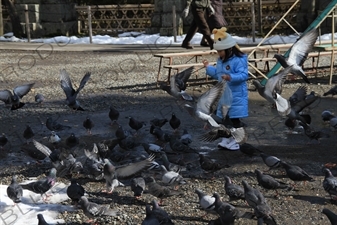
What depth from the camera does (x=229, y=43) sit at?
8180 mm

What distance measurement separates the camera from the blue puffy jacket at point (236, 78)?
27.0 ft

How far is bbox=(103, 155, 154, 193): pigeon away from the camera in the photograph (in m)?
6.83

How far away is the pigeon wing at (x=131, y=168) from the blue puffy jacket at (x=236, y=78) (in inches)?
72.1

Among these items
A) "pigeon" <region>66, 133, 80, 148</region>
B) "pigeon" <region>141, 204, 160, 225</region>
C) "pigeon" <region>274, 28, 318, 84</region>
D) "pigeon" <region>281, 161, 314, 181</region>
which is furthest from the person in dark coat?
"pigeon" <region>141, 204, 160, 225</region>

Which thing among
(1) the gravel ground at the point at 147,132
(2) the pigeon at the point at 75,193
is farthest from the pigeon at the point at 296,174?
(2) the pigeon at the point at 75,193

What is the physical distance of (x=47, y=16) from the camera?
2631cm

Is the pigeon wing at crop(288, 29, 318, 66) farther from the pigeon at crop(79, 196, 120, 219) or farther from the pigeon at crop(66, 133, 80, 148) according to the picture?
the pigeon at crop(79, 196, 120, 219)

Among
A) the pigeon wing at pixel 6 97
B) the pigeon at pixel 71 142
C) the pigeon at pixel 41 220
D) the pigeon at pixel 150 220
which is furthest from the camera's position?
the pigeon wing at pixel 6 97

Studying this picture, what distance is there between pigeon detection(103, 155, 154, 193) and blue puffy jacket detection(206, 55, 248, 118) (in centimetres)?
186

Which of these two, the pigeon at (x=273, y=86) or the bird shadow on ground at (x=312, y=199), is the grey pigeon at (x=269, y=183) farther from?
the pigeon at (x=273, y=86)

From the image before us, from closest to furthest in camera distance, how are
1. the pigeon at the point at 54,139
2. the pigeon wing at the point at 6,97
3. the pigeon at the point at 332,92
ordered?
1. the pigeon at the point at 54,139
2. the pigeon wing at the point at 6,97
3. the pigeon at the point at 332,92

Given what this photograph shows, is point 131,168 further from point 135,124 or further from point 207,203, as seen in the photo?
point 135,124

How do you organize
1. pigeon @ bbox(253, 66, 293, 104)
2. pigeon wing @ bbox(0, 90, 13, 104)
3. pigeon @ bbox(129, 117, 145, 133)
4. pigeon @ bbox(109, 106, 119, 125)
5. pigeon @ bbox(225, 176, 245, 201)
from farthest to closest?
pigeon wing @ bbox(0, 90, 13, 104)
pigeon @ bbox(109, 106, 119, 125)
pigeon @ bbox(129, 117, 145, 133)
pigeon @ bbox(253, 66, 293, 104)
pigeon @ bbox(225, 176, 245, 201)

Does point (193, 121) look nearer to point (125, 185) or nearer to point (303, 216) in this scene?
point (125, 185)
